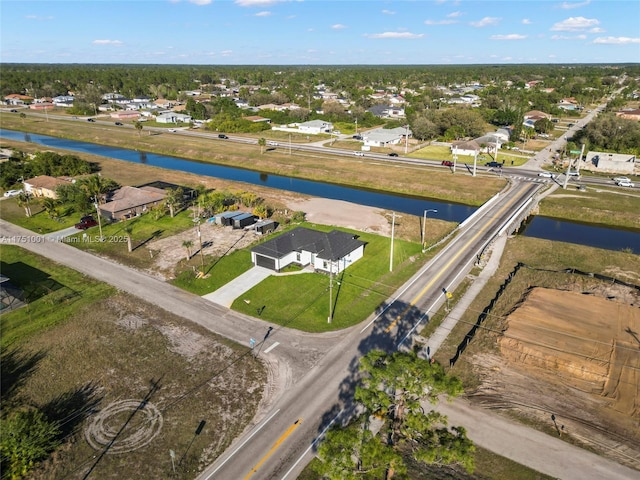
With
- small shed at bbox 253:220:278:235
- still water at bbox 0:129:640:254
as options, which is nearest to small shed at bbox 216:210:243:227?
small shed at bbox 253:220:278:235

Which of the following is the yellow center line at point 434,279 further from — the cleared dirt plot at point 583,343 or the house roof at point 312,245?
the house roof at point 312,245

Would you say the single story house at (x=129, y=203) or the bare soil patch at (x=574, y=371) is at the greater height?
the single story house at (x=129, y=203)

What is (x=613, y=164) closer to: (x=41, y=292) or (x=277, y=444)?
(x=277, y=444)

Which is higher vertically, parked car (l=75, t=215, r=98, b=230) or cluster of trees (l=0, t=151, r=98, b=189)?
cluster of trees (l=0, t=151, r=98, b=189)

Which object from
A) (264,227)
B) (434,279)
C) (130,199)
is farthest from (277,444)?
(130,199)

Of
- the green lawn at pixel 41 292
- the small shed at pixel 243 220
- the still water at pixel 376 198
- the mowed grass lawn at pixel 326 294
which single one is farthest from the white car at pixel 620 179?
the green lawn at pixel 41 292

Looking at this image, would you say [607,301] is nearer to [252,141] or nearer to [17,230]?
[17,230]

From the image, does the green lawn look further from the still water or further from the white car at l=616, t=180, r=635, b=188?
the white car at l=616, t=180, r=635, b=188
